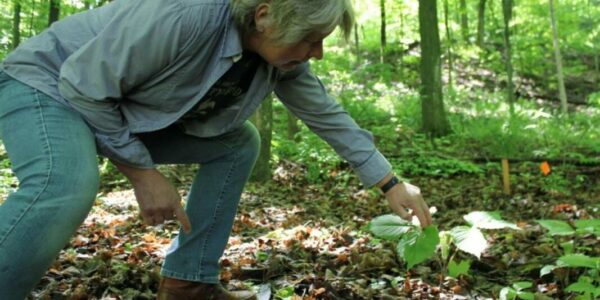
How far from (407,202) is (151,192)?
3.55 ft

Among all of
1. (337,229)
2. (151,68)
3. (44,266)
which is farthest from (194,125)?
(337,229)

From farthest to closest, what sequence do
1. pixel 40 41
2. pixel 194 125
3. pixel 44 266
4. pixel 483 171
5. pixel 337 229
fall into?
1. pixel 483 171
2. pixel 337 229
3. pixel 194 125
4. pixel 40 41
5. pixel 44 266

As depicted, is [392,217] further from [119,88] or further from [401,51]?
[401,51]

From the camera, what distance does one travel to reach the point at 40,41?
1891mm

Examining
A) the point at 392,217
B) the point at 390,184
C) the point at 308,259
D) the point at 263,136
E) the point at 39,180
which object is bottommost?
the point at 308,259

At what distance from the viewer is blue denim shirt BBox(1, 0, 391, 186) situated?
5.68 feet

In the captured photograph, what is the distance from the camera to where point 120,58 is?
1.72m

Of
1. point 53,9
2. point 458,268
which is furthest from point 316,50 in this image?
point 53,9

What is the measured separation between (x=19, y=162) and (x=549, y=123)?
44.4ft

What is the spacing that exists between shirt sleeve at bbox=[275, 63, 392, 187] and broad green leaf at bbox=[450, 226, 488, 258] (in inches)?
15.7

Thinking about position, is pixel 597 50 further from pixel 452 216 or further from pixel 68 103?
pixel 68 103

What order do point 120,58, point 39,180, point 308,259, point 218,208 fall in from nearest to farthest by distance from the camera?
1. point 39,180
2. point 120,58
3. point 218,208
4. point 308,259

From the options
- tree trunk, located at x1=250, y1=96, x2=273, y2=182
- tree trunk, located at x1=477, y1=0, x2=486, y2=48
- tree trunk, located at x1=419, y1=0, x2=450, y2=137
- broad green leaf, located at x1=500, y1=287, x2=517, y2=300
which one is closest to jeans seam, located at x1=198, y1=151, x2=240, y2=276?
broad green leaf, located at x1=500, y1=287, x2=517, y2=300

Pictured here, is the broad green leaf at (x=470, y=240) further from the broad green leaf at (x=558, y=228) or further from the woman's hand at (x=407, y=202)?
the broad green leaf at (x=558, y=228)
